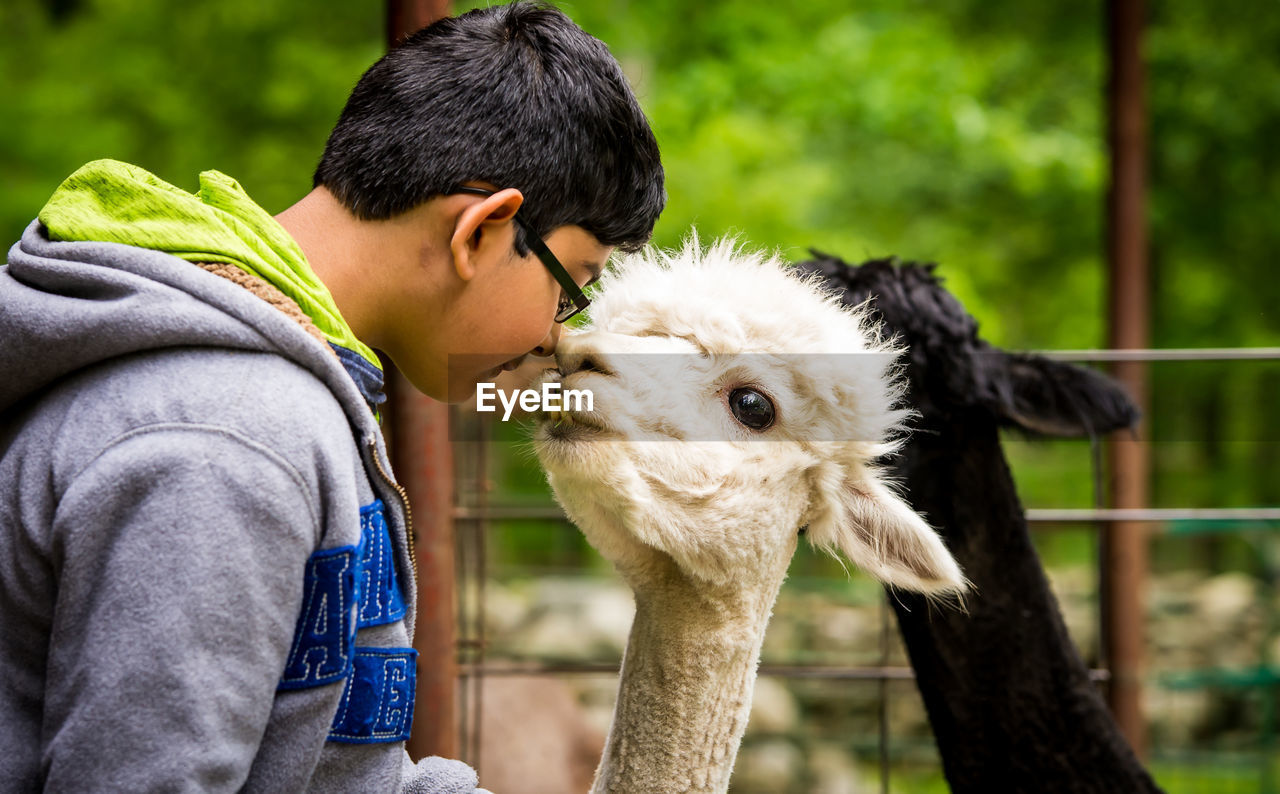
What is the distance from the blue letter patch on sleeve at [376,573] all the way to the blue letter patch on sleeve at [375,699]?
0.04m

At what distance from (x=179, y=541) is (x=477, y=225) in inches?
22.7

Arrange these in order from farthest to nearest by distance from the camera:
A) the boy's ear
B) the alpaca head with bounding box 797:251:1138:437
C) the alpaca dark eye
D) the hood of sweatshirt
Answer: the alpaca head with bounding box 797:251:1138:437 → the alpaca dark eye → the boy's ear → the hood of sweatshirt

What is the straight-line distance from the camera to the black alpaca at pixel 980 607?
89.6 inches

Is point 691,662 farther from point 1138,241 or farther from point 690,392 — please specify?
point 1138,241

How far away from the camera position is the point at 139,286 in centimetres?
110

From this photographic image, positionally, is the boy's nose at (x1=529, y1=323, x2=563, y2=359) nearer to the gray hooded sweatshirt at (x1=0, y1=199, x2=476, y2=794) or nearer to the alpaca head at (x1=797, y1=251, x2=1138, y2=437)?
the gray hooded sweatshirt at (x1=0, y1=199, x2=476, y2=794)

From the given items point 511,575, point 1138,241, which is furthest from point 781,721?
point 1138,241

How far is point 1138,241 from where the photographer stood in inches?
193

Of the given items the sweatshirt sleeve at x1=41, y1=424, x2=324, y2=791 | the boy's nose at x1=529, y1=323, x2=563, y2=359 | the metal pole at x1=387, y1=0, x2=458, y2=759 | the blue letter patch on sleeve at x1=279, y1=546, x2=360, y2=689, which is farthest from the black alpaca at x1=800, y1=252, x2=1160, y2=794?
the sweatshirt sleeve at x1=41, y1=424, x2=324, y2=791

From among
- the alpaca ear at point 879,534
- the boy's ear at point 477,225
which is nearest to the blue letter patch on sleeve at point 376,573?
the boy's ear at point 477,225

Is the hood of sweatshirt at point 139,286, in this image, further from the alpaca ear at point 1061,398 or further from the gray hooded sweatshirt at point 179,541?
the alpaca ear at point 1061,398

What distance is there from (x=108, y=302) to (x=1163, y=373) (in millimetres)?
11712

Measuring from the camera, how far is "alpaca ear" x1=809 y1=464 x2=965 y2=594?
173cm

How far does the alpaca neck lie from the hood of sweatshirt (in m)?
0.68
